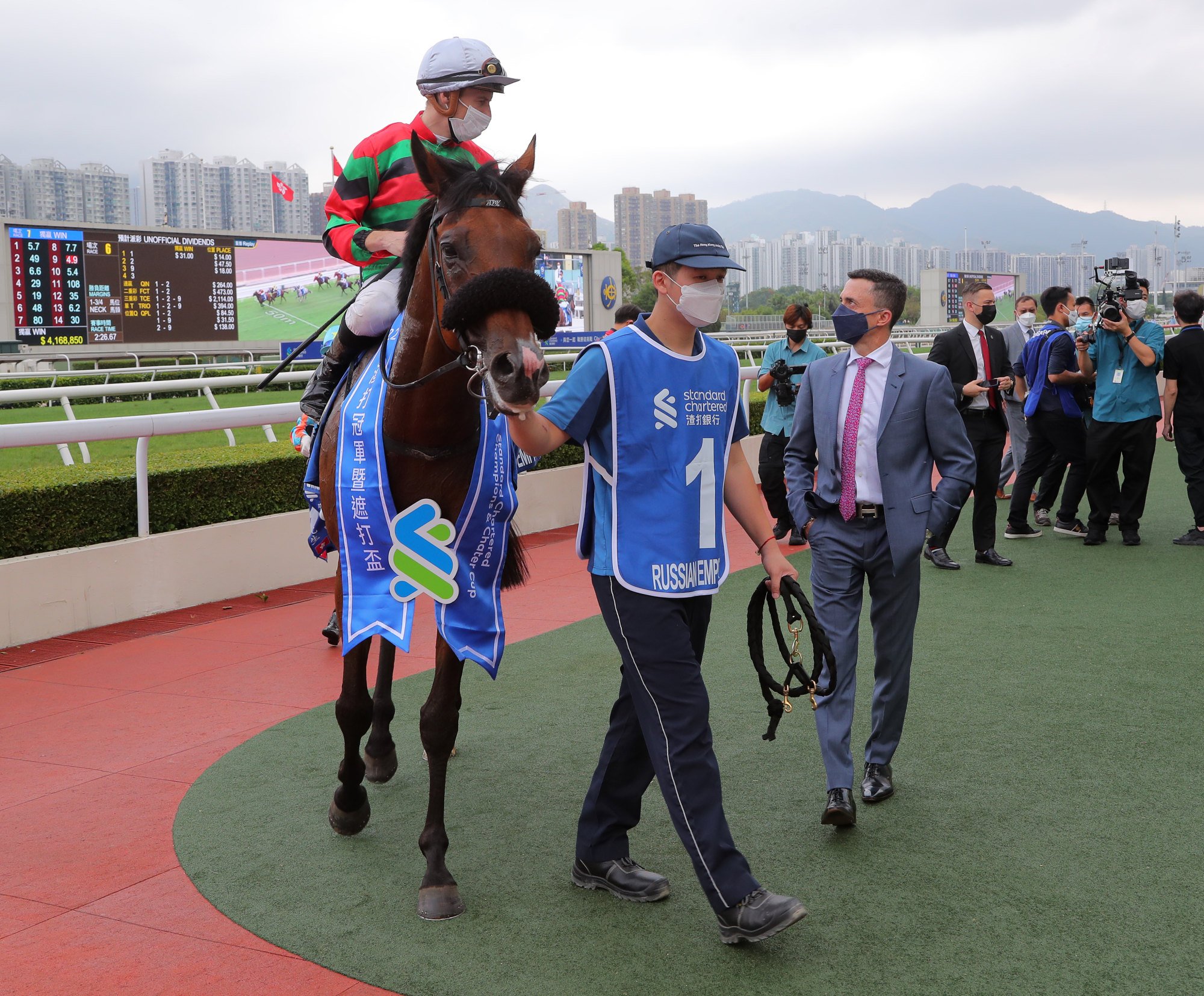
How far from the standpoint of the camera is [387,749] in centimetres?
388

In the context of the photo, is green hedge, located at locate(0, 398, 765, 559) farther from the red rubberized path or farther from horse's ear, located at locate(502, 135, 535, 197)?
horse's ear, located at locate(502, 135, 535, 197)

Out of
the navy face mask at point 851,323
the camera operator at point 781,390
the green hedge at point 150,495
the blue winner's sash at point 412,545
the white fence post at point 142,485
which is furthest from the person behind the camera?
the camera operator at point 781,390

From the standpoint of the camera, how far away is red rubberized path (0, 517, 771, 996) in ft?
8.64

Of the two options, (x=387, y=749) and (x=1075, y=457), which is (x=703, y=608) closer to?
(x=387, y=749)

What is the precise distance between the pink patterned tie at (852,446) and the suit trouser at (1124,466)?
5.02 metres

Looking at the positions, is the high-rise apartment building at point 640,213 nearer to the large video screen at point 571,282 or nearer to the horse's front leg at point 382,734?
the large video screen at point 571,282

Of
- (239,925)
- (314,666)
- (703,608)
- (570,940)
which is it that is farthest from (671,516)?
(314,666)

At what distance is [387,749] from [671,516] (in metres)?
1.69

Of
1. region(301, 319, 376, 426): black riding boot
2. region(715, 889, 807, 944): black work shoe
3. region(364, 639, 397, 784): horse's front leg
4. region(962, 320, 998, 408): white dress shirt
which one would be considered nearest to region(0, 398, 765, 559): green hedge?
region(301, 319, 376, 426): black riding boot

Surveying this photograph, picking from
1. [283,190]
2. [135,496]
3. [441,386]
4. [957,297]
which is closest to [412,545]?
[441,386]

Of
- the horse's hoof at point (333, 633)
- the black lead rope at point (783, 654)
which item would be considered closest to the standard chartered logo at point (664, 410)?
the black lead rope at point (783, 654)

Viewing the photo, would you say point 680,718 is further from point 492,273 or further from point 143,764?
point 143,764

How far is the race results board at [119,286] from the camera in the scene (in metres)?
22.3

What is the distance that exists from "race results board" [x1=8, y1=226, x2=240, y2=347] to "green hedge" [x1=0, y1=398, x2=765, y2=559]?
1724 cm
